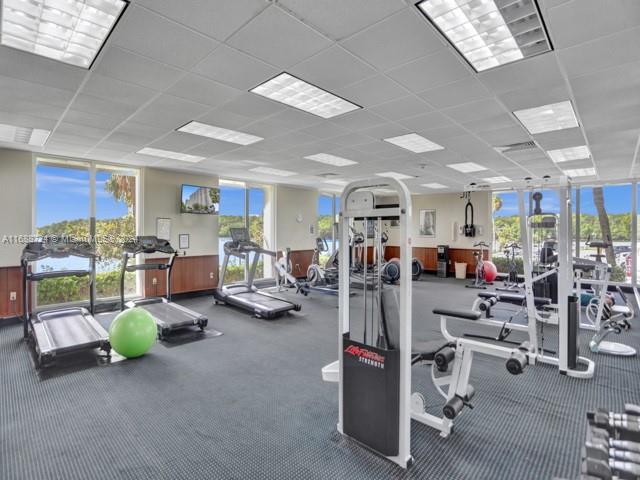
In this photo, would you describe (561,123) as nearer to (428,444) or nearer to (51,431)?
(428,444)

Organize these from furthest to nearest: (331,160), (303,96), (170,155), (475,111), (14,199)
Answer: (331,160)
(170,155)
(14,199)
(475,111)
(303,96)

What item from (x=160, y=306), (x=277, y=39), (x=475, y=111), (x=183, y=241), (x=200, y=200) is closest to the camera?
(x=277, y=39)

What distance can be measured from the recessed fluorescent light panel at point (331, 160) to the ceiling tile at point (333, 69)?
280 cm

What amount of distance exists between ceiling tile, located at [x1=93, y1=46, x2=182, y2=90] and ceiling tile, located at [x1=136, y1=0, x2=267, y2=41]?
25.6 inches

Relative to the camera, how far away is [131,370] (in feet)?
11.6

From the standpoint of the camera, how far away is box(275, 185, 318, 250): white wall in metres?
9.09

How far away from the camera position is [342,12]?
6.48 ft

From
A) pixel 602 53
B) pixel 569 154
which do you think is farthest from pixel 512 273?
pixel 602 53

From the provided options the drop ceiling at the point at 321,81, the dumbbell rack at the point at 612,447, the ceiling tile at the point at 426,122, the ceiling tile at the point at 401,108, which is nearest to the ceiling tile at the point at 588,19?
the drop ceiling at the point at 321,81

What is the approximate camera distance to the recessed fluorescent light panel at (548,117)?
3.51m

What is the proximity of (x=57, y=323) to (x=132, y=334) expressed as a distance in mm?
1670

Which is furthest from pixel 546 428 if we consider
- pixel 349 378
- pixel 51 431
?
pixel 51 431

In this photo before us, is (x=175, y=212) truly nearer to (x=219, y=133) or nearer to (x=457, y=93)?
(x=219, y=133)

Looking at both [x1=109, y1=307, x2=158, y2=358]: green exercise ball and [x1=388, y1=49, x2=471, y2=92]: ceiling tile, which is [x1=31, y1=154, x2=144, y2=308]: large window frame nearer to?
[x1=109, y1=307, x2=158, y2=358]: green exercise ball
